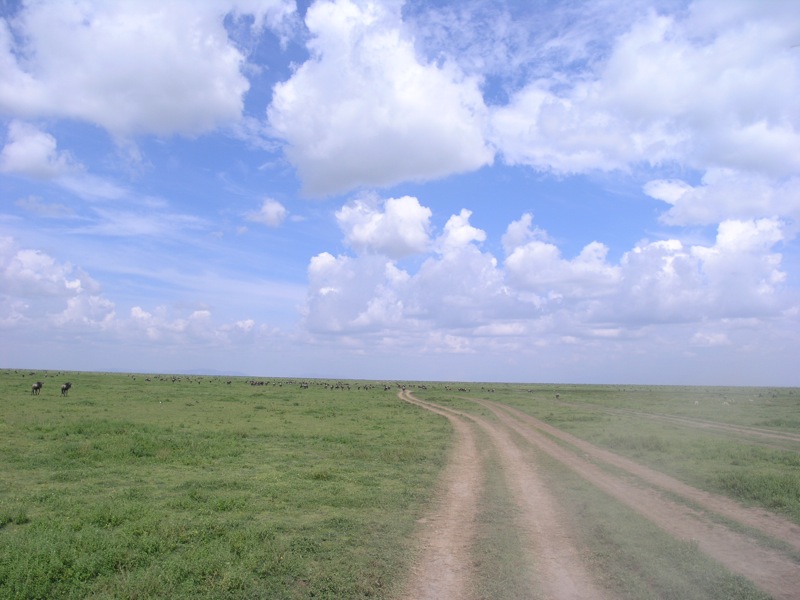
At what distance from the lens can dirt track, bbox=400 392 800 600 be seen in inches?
334

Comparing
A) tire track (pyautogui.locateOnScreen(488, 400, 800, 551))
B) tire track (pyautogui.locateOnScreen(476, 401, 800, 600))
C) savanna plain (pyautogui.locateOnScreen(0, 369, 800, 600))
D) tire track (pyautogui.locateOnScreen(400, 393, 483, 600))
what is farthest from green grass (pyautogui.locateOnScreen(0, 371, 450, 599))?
tire track (pyautogui.locateOnScreen(488, 400, 800, 551))

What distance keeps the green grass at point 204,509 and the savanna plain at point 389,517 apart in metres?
0.05

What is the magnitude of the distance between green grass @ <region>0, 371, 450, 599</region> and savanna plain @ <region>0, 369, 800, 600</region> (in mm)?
51

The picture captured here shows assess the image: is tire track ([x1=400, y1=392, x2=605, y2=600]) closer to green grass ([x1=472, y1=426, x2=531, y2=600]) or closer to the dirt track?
the dirt track

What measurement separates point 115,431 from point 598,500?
21803 mm

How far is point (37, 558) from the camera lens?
8969 millimetres

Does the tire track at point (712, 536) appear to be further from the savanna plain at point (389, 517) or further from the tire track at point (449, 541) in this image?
the tire track at point (449, 541)

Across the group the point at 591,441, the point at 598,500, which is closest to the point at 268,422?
the point at 591,441

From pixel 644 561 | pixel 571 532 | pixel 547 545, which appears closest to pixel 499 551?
pixel 547 545

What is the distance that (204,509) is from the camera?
502 inches

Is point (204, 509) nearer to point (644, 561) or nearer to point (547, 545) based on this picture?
point (547, 545)

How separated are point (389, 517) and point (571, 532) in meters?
4.05

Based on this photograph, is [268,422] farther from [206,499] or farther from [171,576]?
[171,576]

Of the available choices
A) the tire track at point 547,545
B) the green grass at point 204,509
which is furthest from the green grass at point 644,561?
the green grass at point 204,509
